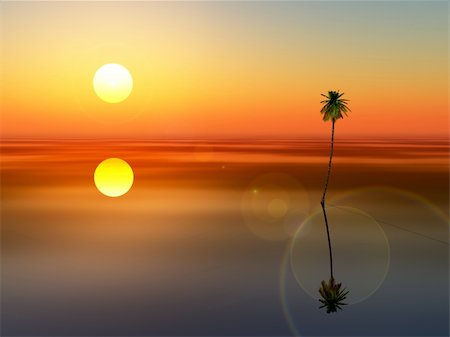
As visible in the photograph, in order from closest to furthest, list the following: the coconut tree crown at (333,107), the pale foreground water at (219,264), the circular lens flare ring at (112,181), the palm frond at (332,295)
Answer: the pale foreground water at (219,264) < the palm frond at (332,295) < the coconut tree crown at (333,107) < the circular lens flare ring at (112,181)

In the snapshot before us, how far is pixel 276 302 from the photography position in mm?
39531

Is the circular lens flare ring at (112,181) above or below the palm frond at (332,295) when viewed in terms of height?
above

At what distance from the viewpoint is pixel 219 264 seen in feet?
168

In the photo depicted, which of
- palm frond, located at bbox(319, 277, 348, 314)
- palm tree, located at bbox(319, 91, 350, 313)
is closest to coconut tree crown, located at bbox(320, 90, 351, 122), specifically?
palm tree, located at bbox(319, 91, 350, 313)

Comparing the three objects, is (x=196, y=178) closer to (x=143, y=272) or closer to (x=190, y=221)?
(x=190, y=221)

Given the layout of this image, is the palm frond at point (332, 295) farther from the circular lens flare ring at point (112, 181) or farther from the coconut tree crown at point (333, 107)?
the circular lens flare ring at point (112, 181)

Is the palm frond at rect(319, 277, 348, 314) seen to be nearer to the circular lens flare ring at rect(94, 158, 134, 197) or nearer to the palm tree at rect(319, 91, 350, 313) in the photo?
the palm tree at rect(319, 91, 350, 313)

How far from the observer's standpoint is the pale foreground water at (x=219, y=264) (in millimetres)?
35875

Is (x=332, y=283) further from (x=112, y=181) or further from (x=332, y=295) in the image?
(x=112, y=181)

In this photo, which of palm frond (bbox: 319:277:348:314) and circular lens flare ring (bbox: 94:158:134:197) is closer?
palm frond (bbox: 319:277:348:314)

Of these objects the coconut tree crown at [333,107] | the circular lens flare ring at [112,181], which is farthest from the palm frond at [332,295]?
the circular lens flare ring at [112,181]

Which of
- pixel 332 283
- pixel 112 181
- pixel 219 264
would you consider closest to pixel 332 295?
pixel 332 283

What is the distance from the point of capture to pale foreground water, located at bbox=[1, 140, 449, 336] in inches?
1412

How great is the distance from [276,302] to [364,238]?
24773 mm
